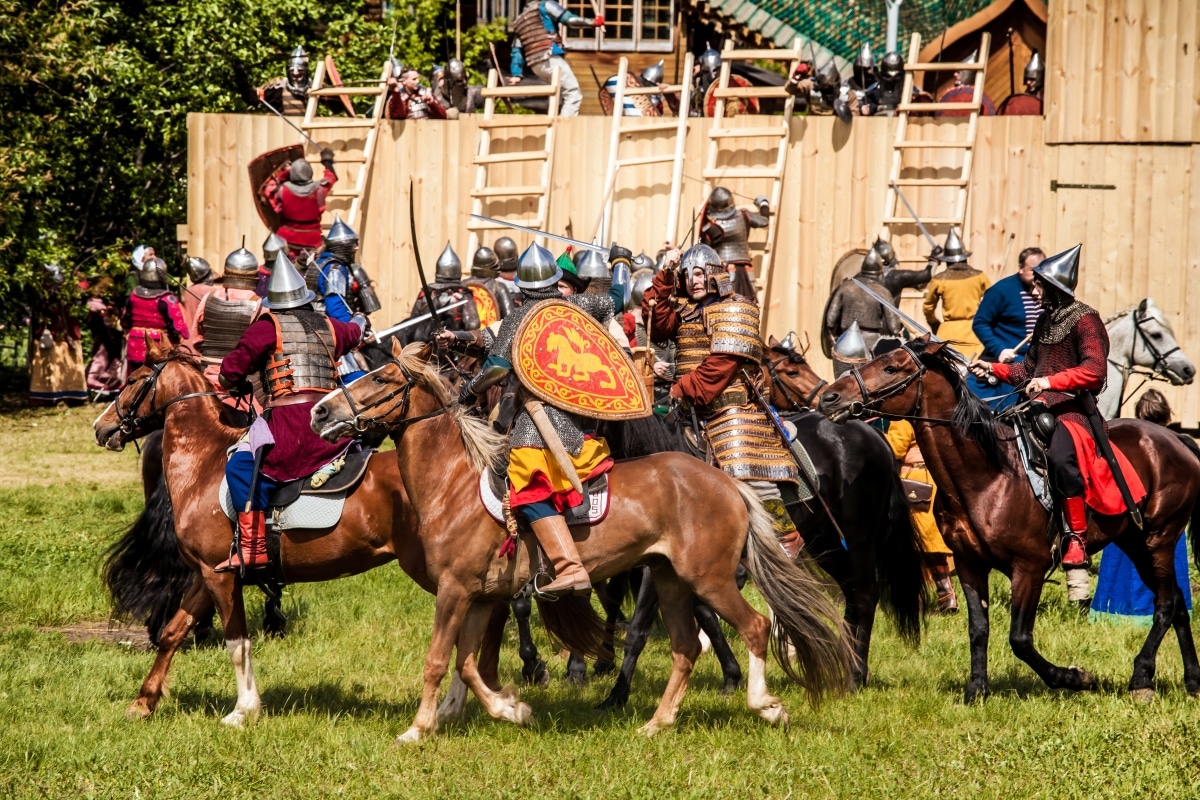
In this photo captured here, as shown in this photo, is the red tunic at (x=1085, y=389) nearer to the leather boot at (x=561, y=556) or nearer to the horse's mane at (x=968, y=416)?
the horse's mane at (x=968, y=416)

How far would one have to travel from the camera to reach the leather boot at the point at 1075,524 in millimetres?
7590

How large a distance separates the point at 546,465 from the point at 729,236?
6.55m

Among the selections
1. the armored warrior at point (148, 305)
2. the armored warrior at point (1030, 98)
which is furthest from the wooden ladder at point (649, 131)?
the armored warrior at point (148, 305)

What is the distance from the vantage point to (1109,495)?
25.1 ft

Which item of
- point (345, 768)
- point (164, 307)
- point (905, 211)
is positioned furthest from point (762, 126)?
point (345, 768)

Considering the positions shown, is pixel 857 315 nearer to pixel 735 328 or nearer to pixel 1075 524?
pixel 735 328

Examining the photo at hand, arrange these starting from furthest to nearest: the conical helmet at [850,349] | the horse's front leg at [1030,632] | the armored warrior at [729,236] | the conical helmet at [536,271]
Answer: the armored warrior at [729,236], the conical helmet at [850,349], the horse's front leg at [1030,632], the conical helmet at [536,271]

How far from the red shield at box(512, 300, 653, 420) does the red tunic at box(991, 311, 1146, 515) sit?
→ 2187 mm

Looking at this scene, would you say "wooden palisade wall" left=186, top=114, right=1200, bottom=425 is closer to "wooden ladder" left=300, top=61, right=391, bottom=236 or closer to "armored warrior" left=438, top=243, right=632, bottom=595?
"wooden ladder" left=300, top=61, right=391, bottom=236

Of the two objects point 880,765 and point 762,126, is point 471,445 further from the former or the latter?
point 762,126

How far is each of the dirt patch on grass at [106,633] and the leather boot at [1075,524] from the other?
5.37 m

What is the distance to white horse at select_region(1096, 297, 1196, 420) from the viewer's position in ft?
38.8

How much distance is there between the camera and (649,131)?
17891 millimetres

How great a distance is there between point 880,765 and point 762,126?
39.9 feet
